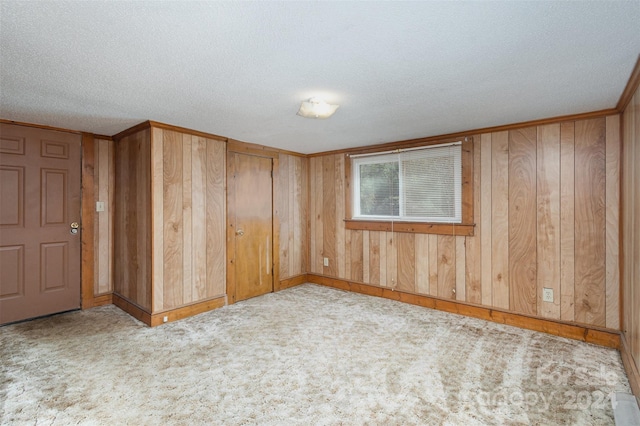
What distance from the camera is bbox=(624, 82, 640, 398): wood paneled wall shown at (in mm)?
2203

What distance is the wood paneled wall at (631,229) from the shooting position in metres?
2.20

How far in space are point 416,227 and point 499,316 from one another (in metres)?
1.34

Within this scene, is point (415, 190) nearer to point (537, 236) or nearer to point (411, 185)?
point (411, 185)

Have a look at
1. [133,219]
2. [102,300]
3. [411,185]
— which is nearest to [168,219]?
[133,219]

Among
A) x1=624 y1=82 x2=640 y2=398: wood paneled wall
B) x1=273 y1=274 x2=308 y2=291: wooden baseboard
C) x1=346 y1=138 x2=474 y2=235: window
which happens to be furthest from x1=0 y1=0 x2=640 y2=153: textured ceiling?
x1=273 y1=274 x2=308 y2=291: wooden baseboard

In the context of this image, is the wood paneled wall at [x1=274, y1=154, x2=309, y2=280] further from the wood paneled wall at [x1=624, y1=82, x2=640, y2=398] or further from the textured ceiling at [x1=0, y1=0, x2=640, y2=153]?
the wood paneled wall at [x1=624, y1=82, x2=640, y2=398]

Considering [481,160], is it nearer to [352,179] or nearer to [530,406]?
[352,179]

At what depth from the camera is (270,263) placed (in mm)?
4734

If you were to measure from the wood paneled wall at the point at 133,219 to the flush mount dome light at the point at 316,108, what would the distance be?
1824mm

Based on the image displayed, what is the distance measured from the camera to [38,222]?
355 cm

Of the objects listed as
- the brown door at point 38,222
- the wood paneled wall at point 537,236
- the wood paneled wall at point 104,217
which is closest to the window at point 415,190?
A: the wood paneled wall at point 537,236

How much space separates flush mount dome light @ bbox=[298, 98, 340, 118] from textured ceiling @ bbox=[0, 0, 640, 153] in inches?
2.8

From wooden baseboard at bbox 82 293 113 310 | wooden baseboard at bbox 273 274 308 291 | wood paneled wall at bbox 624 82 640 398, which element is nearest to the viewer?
wood paneled wall at bbox 624 82 640 398

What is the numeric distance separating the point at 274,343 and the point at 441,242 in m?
2.31
